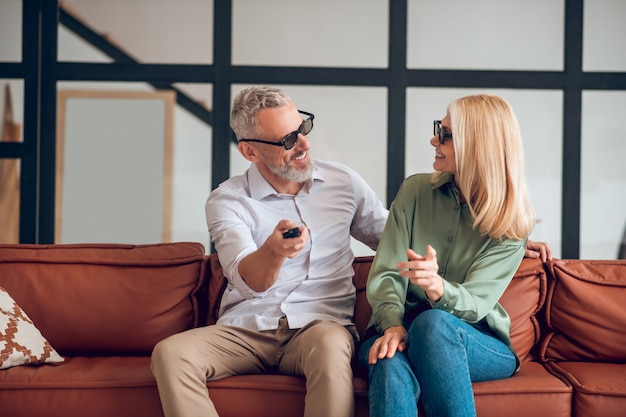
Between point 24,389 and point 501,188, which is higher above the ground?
point 501,188

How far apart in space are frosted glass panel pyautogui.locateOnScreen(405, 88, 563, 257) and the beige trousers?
228 centimetres

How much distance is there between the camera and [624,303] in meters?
2.70

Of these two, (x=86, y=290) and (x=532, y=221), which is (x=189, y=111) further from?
(x=532, y=221)

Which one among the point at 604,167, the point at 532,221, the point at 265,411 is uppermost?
the point at 604,167

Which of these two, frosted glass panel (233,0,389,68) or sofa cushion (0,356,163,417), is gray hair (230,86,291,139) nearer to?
sofa cushion (0,356,163,417)

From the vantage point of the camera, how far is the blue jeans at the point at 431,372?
2.08 meters

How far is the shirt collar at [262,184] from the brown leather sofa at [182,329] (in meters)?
0.35

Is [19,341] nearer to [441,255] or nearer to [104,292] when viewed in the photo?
[104,292]

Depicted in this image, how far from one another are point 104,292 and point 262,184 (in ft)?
2.29

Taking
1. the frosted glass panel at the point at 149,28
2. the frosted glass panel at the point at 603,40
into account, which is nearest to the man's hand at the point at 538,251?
the frosted glass panel at the point at 603,40

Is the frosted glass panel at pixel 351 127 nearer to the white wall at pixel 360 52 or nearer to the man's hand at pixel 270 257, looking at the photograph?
the white wall at pixel 360 52

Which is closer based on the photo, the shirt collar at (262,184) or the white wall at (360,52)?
the shirt collar at (262,184)

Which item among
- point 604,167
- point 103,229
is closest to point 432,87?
point 604,167

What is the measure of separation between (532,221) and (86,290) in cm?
158
